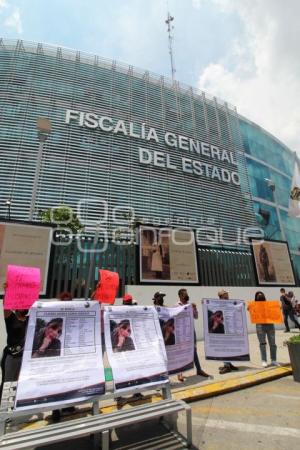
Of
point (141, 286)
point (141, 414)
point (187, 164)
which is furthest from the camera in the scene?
point (187, 164)

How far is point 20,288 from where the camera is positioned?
3.58 meters

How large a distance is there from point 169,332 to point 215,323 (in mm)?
1969

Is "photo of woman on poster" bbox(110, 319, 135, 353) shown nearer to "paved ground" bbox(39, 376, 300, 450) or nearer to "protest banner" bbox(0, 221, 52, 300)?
"paved ground" bbox(39, 376, 300, 450)

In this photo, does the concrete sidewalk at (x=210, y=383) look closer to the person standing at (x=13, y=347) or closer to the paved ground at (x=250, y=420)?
the paved ground at (x=250, y=420)

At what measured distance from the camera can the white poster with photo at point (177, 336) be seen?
4934 mm

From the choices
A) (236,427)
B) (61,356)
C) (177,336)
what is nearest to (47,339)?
(61,356)

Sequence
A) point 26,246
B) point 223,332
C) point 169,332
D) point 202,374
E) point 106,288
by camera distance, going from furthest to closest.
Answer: point 26,246 < point 223,332 < point 202,374 < point 106,288 < point 169,332

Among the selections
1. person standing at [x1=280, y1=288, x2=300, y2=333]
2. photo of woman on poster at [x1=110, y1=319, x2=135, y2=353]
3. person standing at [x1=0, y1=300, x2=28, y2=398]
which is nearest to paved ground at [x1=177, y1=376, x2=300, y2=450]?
photo of woman on poster at [x1=110, y1=319, x2=135, y2=353]

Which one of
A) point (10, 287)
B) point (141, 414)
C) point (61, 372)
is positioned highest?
point (10, 287)

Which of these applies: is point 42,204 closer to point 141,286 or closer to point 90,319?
point 141,286

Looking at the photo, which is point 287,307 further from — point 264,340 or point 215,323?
point 215,323

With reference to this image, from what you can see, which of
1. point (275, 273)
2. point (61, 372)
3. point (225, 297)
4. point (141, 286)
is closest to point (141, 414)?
point (61, 372)

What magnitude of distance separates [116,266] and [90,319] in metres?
6.84

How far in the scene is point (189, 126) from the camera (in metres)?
30.2
